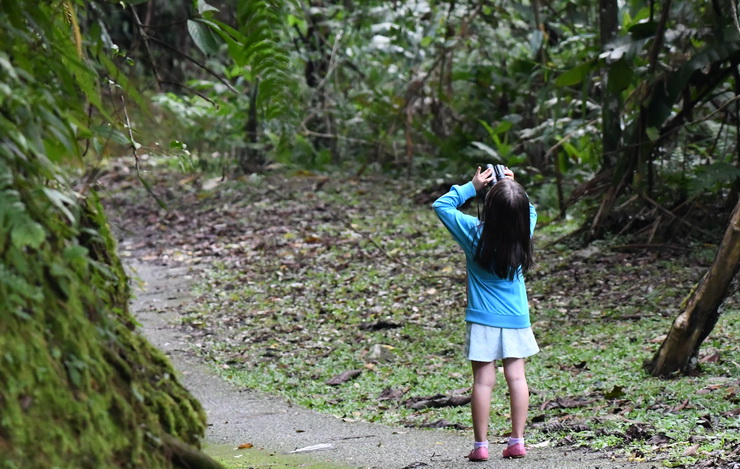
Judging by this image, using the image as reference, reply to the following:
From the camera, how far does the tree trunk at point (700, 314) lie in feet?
17.9

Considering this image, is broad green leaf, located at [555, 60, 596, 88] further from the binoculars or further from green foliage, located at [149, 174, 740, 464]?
the binoculars

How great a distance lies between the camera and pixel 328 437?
5.37 metres

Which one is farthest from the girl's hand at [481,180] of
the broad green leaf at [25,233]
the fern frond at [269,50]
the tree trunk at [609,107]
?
the tree trunk at [609,107]

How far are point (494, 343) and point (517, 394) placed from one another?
0.27 meters

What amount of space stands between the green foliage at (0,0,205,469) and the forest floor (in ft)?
1.87

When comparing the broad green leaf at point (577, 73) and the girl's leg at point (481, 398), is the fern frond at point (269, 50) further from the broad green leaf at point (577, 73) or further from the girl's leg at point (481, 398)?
the broad green leaf at point (577, 73)

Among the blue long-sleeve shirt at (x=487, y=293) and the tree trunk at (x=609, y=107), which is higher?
the tree trunk at (x=609, y=107)

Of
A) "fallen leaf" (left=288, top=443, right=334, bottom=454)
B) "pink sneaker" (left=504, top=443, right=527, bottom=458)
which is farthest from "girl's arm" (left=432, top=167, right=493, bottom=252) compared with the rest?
"fallen leaf" (left=288, top=443, right=334, bottom=454)

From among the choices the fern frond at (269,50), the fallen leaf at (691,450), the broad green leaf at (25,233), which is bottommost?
the fallen leaf at (691,450)

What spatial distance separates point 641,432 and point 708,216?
5.66 metres

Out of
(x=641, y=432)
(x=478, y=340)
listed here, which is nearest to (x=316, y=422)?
(x=478, y=340)

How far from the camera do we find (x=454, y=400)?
6.03 meters

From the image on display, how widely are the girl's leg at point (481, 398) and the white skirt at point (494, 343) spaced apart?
63mm

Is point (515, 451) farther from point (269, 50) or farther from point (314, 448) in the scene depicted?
point (269, 50)
